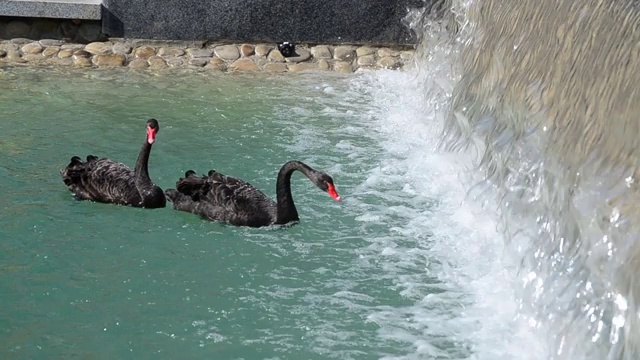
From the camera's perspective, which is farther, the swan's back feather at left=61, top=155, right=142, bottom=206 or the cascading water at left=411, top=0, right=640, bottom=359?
the swan's back feather at left=61, top=155, right=142, bottom=206

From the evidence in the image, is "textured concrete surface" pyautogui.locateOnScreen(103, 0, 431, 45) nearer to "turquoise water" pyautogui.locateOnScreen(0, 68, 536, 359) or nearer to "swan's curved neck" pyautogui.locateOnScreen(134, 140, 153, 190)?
"turquoise water" pyautogui.locateOnScreen(0, 68, 536, 359)

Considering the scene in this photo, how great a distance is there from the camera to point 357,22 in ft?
42.5

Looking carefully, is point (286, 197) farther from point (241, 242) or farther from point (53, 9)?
point (53, 9)

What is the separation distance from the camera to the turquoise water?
19.9ft

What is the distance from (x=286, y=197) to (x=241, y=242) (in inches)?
18.1

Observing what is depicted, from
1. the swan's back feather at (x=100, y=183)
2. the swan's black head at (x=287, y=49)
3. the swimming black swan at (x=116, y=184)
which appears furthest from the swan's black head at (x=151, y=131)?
the swan's black head at (x=287, y=49)

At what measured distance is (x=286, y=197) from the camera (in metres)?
7.81

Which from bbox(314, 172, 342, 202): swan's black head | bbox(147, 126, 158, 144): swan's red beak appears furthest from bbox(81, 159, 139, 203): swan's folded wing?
bbox(314, 172, 342, 202): swan's black head

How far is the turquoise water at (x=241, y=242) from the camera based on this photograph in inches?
239

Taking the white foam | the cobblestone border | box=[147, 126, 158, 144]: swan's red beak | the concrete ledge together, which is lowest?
the white foam

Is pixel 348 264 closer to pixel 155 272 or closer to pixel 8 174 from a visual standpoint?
pixel 155 272

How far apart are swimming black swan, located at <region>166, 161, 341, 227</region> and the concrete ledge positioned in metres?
4.98

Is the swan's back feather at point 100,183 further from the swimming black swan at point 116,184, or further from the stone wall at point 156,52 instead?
the stone wall at point 156,52

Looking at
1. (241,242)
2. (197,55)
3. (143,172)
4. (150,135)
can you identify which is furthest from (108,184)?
A: (197,55)
